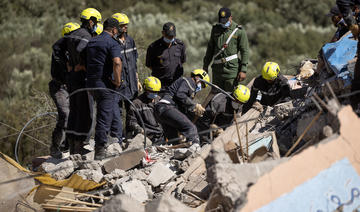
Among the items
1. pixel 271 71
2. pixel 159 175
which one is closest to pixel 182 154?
pixel 159 175

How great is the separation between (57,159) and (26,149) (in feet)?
28.5

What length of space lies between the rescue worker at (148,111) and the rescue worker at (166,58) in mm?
287

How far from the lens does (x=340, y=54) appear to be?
304 inches

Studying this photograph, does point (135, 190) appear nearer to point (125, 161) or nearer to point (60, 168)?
point (125, 161)

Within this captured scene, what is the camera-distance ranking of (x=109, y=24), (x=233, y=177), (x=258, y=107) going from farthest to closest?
(x=258, y=107) → (x=109, y=24) → (x=233, y=177)

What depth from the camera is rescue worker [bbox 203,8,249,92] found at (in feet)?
31.3

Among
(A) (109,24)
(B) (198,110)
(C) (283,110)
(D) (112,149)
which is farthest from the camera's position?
(B) (198,110)

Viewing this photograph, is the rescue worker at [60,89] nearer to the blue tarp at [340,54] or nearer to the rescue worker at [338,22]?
the blue tarp at [340,54]

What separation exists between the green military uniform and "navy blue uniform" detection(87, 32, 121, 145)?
258 cm

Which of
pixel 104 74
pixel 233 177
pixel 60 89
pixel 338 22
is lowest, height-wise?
pixel 233 177

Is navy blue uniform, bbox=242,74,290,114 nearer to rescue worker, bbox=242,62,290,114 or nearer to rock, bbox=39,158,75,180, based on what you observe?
rescue worker, bbox=242,62,290,114

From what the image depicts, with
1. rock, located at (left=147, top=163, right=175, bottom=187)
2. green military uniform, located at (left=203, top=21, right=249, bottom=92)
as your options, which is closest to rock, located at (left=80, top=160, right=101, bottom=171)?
rock, located at (left=147, top=163, right=175, bottom=187)

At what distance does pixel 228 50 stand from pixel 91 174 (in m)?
3.71

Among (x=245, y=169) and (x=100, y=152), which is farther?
(x=100, y=152)
